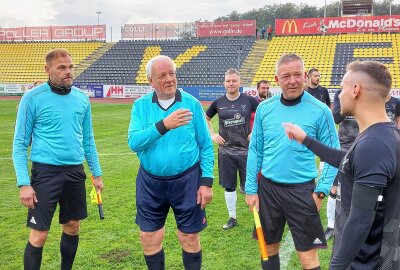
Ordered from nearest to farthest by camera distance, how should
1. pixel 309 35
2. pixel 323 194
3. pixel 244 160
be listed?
pixel 323 194, pixel 244 160, pixel 309 35

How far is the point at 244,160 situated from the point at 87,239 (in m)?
2.53

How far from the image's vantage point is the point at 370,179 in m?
2.12

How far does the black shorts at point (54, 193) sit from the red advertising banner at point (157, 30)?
44.2 meters

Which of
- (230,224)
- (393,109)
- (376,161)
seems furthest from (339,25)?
(376,161)

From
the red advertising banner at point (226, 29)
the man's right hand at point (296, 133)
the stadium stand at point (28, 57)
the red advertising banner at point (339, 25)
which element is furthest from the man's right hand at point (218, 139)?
the red advertising banner at point (226, 29)

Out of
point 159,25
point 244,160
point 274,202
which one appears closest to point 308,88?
point 244,160

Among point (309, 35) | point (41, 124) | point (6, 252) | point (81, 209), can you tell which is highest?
point (309, 35)

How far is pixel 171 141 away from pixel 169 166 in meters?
0.22

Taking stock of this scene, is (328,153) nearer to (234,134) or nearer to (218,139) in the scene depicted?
(218,139)

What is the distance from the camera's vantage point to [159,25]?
47.4 metres

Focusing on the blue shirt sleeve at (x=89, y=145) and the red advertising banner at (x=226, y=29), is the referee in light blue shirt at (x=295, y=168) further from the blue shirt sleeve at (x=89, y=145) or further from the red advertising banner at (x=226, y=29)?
the red advertising banner at (x=226, y=29)

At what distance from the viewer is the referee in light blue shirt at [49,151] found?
157 inches

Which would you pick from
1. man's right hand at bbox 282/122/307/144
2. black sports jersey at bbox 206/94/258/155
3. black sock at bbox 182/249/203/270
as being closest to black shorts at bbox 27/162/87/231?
black sock at bbox 182/249/203/270

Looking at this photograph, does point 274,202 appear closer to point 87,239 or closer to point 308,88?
point 87,239
